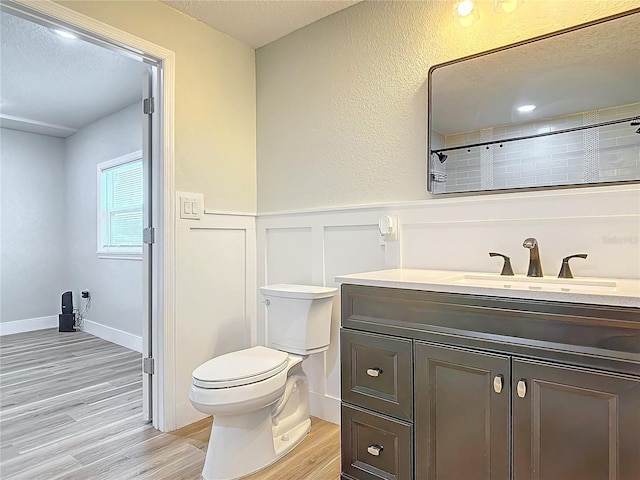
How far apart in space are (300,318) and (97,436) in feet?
4.20

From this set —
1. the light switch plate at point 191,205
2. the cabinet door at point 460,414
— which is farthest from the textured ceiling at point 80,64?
the cabinet door at point 460,414

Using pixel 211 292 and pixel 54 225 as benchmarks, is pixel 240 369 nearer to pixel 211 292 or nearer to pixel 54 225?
pixel 211 292

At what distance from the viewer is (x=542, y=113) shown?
A: 1642mm

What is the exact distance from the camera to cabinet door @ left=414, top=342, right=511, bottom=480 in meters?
1.23

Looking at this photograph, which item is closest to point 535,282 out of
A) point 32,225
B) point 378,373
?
point 378,373

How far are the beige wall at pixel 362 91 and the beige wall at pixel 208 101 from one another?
0.36ft

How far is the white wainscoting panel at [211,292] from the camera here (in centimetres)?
230

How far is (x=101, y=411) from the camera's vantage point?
2455 mm

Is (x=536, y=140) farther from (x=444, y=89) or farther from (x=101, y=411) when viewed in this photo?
(x=101, y=411)

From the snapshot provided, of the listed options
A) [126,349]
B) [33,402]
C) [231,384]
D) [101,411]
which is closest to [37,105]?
[126,349]

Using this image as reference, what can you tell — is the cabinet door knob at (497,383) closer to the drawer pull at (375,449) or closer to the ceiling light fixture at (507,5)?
the drawer pull at (375,449)

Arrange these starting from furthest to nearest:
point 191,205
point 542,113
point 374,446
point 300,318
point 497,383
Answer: point 191,205 < point 300,318 < point 542,113 < point 374,446 < point 497,383

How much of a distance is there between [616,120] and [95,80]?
11.8 feet

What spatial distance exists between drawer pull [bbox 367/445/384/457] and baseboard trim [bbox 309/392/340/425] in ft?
2.46
